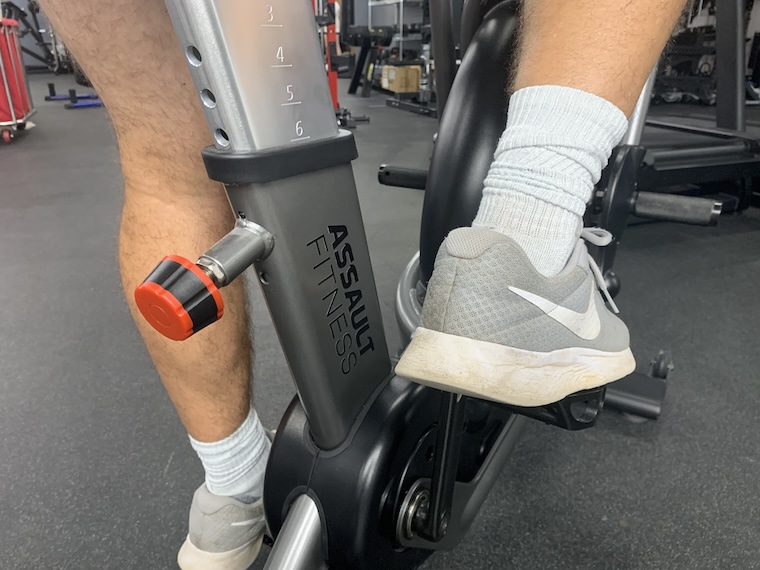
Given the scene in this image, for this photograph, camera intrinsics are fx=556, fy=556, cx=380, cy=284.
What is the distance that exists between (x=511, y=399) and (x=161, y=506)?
2.07 feet

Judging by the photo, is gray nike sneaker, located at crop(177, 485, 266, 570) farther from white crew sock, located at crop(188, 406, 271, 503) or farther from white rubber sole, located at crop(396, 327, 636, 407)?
white rubber sole, located at crop(396, 327, 636, 407)

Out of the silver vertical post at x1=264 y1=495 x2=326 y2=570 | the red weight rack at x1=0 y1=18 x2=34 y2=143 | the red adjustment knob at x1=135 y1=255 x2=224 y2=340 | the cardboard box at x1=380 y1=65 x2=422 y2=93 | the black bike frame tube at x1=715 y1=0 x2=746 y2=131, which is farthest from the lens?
the cardboard box at x1=380 y1=65 x2=422 y2=93

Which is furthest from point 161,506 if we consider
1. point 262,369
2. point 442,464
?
point 442,464

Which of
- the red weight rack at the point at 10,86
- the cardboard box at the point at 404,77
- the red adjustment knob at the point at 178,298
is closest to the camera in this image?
the red adjustment knob at the point at 178,298

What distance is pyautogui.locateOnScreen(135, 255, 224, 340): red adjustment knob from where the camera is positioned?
1.12ft

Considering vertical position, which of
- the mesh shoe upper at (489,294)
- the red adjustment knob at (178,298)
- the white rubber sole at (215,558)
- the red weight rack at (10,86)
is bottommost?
the red weight rack at (10,86)

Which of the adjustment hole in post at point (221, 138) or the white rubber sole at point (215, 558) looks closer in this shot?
the adjustment hole in post at point (221, 138)

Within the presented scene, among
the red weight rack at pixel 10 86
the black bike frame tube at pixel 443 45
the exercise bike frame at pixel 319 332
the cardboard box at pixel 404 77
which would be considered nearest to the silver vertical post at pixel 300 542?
the exercise bike frame at pixel 319 332

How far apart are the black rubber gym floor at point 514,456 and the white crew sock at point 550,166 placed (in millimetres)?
501

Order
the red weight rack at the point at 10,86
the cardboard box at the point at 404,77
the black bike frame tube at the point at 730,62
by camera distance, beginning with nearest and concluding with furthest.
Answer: the black bike frame tube at the point at 730,62
the red weight rack at the point at 10,86
the cardboard box at the point at 404,77

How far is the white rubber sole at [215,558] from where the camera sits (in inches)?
25.6

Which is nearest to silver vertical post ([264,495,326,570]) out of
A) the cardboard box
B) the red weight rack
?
the red weight rack

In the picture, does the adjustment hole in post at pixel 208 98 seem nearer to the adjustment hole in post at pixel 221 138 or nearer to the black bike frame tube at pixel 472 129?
the adjustment hole in post at pixel 221 138

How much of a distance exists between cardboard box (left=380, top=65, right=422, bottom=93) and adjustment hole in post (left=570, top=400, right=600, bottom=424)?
15.8 ft
